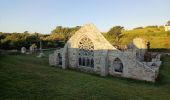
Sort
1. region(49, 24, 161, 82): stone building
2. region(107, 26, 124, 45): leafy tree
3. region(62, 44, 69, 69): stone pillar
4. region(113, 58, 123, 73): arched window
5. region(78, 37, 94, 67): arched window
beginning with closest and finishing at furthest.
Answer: region(49, 24, 161, 82): stone building → region(113, 58, 123, 73): arched window → region(78, 37, 94, 67): arched window → region(62, 44, 69, 69): stone pillar → region(107, 26, 124, 45): leafy tree

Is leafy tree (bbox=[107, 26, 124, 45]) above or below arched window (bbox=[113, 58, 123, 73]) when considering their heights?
above

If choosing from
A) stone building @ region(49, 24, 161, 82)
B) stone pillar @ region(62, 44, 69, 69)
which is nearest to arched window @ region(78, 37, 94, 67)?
stone building @ region(49, 24, 161, 82)

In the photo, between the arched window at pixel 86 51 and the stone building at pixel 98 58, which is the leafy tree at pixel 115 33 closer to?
the stone building at pixel 98 58

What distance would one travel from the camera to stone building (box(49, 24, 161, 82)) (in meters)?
22.6

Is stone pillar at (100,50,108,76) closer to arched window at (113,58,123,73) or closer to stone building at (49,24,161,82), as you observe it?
stone building at (49,24,161,82)

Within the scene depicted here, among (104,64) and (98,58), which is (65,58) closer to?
(98,58)

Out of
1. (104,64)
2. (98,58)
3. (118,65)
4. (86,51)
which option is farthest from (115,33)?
(104,64)

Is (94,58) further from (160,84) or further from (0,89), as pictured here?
(0,89)

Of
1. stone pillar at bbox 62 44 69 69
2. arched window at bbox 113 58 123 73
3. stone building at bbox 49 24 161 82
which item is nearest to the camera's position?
stone building at bbox 49 24 161 82

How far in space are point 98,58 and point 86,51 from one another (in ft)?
7.13

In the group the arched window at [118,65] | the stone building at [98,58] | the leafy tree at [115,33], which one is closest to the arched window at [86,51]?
the stone building at [98,58]

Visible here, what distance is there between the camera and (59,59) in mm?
30797

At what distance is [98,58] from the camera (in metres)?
25.8

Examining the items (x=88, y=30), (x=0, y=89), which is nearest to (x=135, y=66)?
(x=88, y=30)
